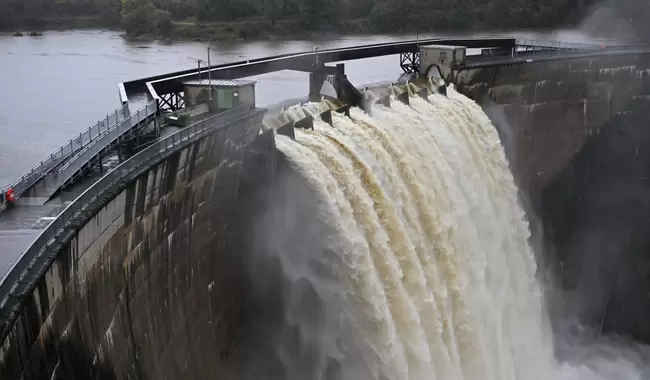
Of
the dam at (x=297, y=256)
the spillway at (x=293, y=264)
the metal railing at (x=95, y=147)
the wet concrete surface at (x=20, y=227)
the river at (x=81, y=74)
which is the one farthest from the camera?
the river at (x=81, y=74)

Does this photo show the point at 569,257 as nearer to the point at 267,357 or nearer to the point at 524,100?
the point at 524,100

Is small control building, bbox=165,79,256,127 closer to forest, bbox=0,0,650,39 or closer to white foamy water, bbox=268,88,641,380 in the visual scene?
A: white foamy water, bbox=268,88,641,380

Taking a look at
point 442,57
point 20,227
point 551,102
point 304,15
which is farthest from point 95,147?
point 304,15

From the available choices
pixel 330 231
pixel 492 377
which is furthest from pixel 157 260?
pixel 492 377

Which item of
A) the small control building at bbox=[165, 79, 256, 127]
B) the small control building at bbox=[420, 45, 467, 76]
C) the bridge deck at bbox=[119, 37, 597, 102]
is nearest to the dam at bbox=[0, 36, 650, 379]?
the small control building at bbox=[165, 79, 256, 127]

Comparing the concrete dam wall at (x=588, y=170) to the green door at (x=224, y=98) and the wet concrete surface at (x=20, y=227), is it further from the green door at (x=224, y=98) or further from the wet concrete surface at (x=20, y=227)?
the wet concrete surface at (x=20, y=227)

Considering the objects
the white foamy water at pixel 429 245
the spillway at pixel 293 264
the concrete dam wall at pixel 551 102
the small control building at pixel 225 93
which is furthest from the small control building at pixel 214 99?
the concrete dam wall at pixel 551 102
